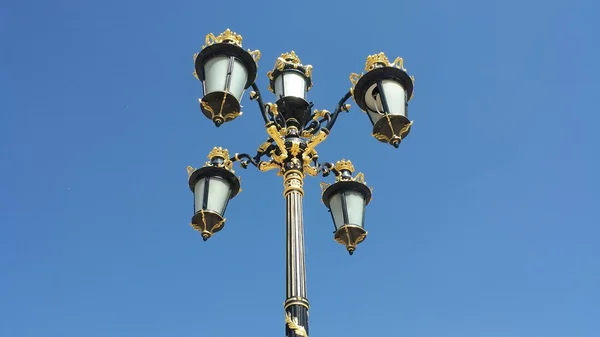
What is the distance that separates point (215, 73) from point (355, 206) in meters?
2.32

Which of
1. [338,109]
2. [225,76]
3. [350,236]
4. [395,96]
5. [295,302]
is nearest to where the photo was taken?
[295,302]

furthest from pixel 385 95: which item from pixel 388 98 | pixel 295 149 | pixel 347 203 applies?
pixel 347 203

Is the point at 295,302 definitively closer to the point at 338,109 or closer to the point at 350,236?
the point at 350,236

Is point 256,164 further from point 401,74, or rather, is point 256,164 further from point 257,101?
point 401,74

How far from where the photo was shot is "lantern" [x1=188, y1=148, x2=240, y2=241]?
873 centimetres

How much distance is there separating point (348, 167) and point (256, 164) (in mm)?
1131

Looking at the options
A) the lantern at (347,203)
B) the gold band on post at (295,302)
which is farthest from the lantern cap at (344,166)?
the gold band on post at (295,302)

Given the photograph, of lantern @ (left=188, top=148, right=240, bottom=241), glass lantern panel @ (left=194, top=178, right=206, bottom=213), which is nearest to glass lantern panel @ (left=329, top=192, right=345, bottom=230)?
lantern @ (left=188, top=148, right=240, bottom=241)

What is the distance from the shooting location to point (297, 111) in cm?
955

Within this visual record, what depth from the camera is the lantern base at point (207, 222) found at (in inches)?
341

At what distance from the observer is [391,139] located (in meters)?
8.74

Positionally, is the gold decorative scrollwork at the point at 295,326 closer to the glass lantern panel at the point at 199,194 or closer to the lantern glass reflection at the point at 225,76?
the glass lantern panel at the point at 199,194

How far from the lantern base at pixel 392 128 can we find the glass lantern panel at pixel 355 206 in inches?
35.7

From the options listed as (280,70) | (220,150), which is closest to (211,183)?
(220,150)
